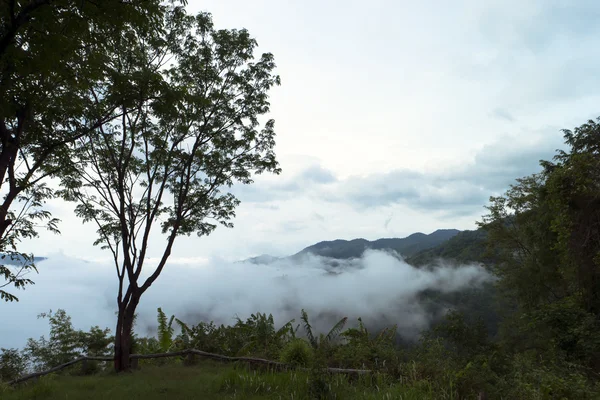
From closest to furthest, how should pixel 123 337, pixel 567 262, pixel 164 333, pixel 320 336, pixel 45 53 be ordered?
pixel 45 53 → pixel 123 337 → pixel 320 336 → pixel 164 333 → pixel 567 262

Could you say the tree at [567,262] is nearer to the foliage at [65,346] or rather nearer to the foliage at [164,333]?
the foliage at [164,333]

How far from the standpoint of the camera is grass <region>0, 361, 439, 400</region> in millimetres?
5551

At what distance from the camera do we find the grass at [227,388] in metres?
5.55

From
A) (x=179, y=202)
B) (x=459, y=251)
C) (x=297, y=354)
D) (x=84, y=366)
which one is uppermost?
(x=179, y=202)

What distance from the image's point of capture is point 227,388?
6.48 m

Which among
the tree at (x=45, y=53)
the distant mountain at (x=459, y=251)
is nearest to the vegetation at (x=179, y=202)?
the tree at (x=45, y=53)

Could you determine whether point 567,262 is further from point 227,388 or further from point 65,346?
point 65,346

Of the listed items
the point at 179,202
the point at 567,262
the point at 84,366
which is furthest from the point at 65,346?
the point at 567,262

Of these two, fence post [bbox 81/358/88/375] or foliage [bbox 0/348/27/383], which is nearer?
fence post [bbox 81/358/88/375]

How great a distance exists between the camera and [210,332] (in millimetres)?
12195

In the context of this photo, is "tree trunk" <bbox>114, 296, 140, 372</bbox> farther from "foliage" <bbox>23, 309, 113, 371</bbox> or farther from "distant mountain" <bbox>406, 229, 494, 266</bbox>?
"distant mountain" <bbox>406, 229, 494, 266</bbox>

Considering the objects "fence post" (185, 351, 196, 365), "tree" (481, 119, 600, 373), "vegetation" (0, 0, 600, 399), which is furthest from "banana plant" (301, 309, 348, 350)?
"tree" (481, 119, 600, 373)

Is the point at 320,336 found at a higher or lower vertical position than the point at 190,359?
higher

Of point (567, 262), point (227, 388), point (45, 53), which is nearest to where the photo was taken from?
point (45, 53)
